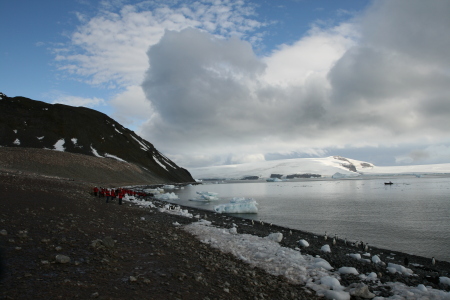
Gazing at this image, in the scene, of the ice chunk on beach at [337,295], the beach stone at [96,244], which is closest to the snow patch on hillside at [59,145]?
the beach stone at [96,244]

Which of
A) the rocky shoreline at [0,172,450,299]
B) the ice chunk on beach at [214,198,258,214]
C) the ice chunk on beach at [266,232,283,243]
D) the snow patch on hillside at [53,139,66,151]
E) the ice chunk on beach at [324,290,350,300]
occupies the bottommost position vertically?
the ice chunk on beach at [214,198,258,214]

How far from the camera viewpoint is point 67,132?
9944 centimetres

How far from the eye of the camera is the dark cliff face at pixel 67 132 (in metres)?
88.0

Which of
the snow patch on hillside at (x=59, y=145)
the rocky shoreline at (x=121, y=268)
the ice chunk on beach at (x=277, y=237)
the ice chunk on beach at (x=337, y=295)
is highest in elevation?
the snow patch on hillside at (x=59, y=145)

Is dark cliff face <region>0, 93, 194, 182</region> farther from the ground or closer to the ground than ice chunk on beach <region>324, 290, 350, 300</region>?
farther from the ground

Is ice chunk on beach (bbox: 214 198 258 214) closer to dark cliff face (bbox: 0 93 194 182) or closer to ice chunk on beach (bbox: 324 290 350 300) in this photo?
ice chunk on beach (bbox: 324 290 350 300)

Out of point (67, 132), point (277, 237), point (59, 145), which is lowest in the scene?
point (277, 237)

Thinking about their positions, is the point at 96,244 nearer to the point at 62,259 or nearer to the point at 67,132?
the point at 62,259

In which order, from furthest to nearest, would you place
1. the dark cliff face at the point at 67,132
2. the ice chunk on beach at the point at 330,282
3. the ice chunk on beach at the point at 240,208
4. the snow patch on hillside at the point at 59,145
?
1. the dark cliff face at the point at 67,132
2. the snow patch on hillside at the point at 59,145
3. the ice chunk on beach at the point at 240,208
4. the ice chunk on beach at the point at 330,282

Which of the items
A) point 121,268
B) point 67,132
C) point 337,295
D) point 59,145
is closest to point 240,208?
point 337,295

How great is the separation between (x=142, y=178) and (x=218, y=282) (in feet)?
308

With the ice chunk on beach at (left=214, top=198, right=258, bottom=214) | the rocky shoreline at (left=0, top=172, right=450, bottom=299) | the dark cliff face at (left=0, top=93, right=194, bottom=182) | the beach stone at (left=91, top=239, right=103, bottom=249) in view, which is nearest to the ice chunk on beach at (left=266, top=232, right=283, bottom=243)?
the rocky shoreline at (left=0, top=172, right=450, bottom=299)

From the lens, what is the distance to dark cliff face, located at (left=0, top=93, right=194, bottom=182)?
88000 millimetres

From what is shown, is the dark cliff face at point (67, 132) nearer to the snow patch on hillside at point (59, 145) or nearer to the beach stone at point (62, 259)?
the snow patch on hillside at point (59, 145)
